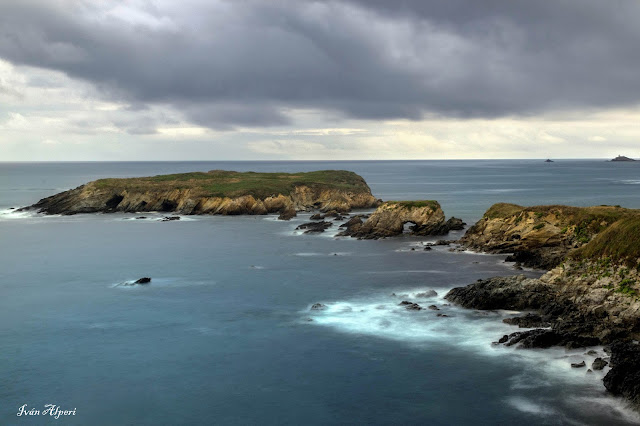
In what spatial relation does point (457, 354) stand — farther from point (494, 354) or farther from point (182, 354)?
point (182, 354)

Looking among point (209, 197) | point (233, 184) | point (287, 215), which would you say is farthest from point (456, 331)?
point (233, 184)

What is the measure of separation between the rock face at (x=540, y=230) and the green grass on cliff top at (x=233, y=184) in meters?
55.4

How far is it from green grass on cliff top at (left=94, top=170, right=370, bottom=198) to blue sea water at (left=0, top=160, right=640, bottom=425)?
2062 inches

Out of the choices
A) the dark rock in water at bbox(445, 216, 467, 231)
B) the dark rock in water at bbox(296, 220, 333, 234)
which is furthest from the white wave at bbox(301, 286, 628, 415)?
the dark rock in water at bbox(445, 216, 467, 231)

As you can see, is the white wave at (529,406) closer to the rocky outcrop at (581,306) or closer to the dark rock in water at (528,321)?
the rocky outcrop at (581,306)

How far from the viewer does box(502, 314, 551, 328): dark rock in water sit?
33938mm

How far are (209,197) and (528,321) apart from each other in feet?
277

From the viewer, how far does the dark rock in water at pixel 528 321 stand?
33.9 meters

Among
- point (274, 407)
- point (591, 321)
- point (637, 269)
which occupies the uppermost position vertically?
point (637, 269)

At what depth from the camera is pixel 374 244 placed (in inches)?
2793

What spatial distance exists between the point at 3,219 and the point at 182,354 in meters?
86.6

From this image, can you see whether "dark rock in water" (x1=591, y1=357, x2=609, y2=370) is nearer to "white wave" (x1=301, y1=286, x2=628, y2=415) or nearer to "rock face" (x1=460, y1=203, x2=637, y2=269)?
"white wave" (x1=301, y1=286, x2=628, y2=415)

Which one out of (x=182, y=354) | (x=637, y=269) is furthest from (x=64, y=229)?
(x=637, y=269)

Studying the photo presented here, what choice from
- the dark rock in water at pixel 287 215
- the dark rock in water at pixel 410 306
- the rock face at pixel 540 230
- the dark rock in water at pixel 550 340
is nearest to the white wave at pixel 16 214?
the dark rock in water at pixel 287 215
